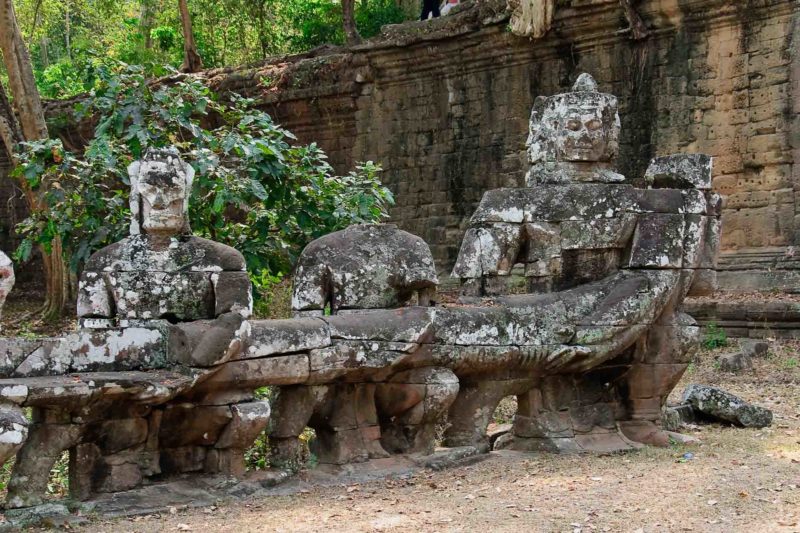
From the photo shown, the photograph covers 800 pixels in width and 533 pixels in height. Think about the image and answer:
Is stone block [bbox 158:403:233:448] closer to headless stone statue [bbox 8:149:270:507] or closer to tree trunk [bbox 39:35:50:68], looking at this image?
headless stone statue [bbox 8:149:270:507]

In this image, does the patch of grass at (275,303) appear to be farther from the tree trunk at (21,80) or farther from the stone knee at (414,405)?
the stone knee at (414,405)

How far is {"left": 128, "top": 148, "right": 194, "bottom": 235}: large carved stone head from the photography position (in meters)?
6.10

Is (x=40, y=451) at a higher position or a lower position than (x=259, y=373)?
lower

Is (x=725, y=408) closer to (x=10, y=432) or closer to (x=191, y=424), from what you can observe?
(x=191, y=424)

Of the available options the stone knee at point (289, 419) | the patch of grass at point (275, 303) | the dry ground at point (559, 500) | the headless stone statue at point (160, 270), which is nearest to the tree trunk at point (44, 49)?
the patch of grass at point (275, 303)

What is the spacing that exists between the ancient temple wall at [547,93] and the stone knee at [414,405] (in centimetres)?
919

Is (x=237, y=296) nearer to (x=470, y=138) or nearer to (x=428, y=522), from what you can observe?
(x=428, y=522)

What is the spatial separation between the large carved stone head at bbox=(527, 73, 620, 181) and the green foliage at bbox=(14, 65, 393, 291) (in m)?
1.97

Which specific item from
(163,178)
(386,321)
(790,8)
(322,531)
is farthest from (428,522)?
(790,8)

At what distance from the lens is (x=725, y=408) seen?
8602 mm

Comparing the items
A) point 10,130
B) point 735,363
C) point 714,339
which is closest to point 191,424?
point 735,363

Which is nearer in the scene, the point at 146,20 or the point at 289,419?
the point at 289,419

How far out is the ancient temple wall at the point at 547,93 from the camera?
15266 millimetres

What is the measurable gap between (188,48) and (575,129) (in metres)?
16.6
